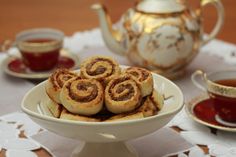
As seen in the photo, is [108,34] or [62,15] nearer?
[108,34]

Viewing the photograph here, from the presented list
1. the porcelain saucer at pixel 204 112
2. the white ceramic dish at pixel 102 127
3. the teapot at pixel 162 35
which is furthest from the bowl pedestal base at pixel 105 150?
the teapot at pixel 162 35

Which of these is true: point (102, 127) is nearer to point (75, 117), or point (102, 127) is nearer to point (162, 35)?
point (75, 117)

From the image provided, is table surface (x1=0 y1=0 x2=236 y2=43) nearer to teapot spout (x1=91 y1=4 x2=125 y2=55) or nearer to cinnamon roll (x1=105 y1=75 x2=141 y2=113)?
teapot spout (x1=91 y1=4 x2=125 y2=55)

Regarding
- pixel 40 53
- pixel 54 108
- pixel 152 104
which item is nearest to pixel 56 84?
pixel 54 108

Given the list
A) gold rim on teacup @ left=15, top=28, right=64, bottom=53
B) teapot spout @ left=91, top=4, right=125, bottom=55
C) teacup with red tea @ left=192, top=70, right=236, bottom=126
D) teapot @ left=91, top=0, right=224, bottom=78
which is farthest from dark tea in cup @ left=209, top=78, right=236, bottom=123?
gold rim on teacup @ left=15, top=28, right=64, bottom=53

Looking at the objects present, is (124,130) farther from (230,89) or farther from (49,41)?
(49,41)

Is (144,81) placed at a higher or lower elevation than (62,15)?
higher

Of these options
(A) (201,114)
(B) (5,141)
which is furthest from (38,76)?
(A) (201,114)
